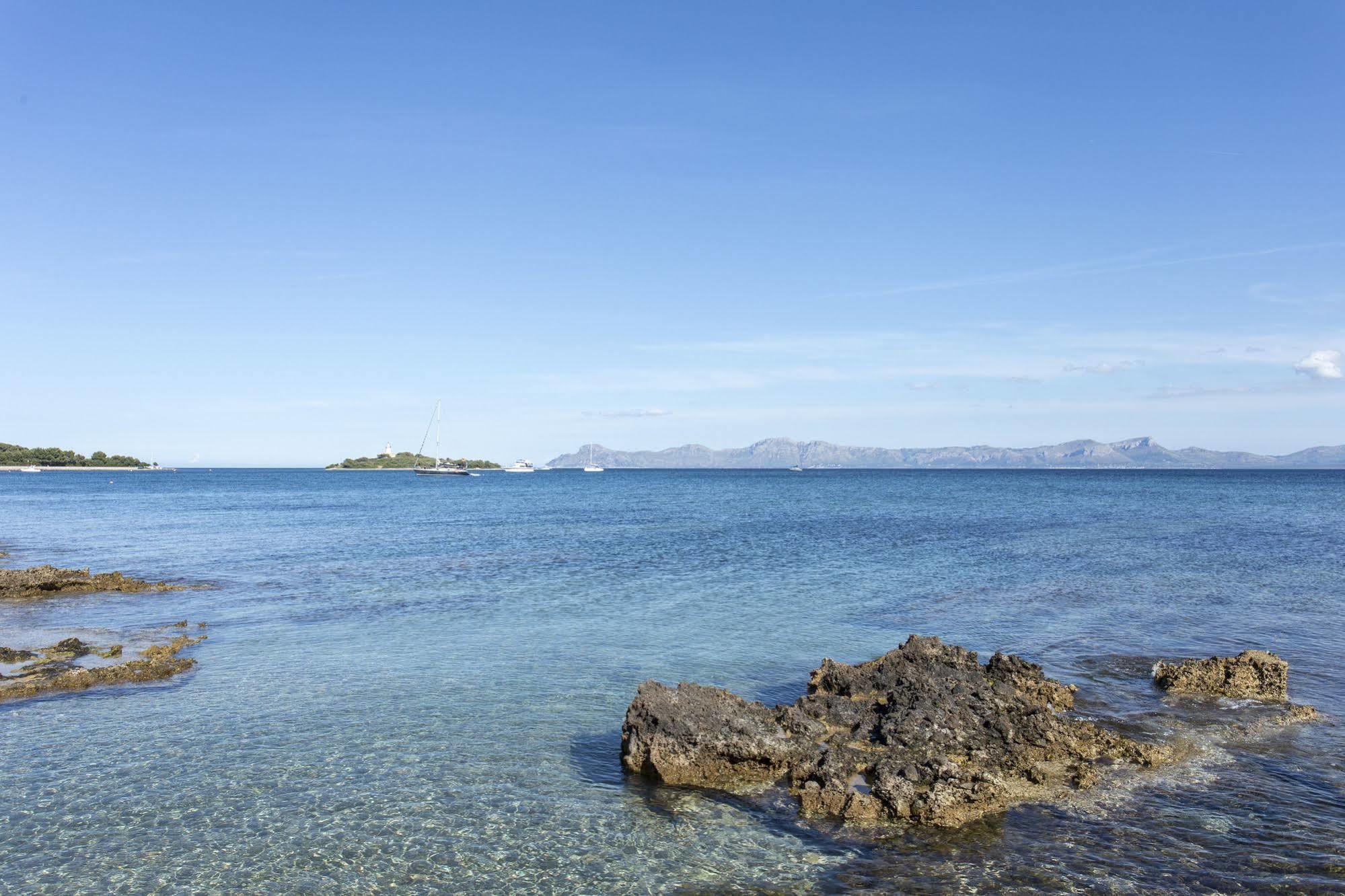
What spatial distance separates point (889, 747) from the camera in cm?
1469

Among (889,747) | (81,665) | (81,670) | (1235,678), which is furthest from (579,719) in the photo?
(1235,678)

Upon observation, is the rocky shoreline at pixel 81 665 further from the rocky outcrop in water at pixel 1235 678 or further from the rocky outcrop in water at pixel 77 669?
the rocky outcrop in water at pixel 1235 678

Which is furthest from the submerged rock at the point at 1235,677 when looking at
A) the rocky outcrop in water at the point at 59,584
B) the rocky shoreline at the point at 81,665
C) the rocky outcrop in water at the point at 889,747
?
the rocky outcrop in water at the point at 59,584

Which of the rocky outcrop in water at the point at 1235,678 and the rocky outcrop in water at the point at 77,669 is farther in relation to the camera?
the rocky outcrop in water at the point at 77,669

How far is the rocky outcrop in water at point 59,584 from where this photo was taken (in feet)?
104

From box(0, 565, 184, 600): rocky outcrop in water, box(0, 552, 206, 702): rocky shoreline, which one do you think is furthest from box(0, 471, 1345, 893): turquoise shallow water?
box(0, 565, 184, 600): rocky outcrop in water

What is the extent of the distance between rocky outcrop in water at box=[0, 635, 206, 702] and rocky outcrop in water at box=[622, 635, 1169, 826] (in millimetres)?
12635

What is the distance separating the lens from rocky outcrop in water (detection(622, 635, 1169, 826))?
42.0ft

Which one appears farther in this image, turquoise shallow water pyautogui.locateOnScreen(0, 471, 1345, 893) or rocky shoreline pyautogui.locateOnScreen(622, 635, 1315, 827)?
rocky shoreline pyautogui.locateOnScreen(622, 635, 1315, 827)

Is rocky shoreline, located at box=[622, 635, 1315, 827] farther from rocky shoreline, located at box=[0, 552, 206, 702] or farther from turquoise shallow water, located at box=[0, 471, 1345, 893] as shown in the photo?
rocky shoreline, located at box=[0, 552, 206, 702]

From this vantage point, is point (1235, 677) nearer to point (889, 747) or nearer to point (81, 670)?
point (889, 747)

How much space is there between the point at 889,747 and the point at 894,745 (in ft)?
0.33

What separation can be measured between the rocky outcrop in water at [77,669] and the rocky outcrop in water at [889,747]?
41.5ft

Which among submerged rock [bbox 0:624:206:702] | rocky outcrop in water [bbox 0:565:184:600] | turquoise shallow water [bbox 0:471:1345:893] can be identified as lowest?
turquoise shallow water [bbox 0:471:1345:893]
